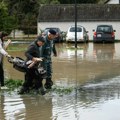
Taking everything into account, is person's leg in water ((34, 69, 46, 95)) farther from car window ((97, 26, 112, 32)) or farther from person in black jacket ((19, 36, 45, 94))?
car window ((97, 26, 112, 32))

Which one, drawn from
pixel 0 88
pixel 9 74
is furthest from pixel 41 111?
pixel 9 74

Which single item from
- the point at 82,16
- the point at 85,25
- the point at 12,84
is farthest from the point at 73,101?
the point at 82,16

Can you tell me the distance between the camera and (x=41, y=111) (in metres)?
10.5

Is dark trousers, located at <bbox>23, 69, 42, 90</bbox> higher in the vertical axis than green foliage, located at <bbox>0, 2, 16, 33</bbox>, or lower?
lower

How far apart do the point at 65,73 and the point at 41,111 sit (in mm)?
7226

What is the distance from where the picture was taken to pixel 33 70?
12250 millimetres

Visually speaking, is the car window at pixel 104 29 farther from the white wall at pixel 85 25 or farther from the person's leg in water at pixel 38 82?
the person's leg in water at pixel 38 82

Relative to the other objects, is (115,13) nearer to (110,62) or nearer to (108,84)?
(110,62)

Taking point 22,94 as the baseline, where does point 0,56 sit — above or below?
above

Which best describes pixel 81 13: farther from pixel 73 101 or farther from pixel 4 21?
pixel 73 101

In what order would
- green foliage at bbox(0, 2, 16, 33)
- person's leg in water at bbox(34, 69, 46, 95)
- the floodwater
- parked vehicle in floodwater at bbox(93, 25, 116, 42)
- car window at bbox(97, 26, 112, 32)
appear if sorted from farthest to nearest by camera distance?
car window at bbox(97, 26, 112, 32)
parked vehicle in floodwater at bbox(93, 25, 116, 42)
green foliage at bbox(0, 2, 16, 33)
person's leg in water at bbox(34, 69, 46, 95)
the floodwater

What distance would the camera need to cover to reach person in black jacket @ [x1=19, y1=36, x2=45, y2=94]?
1212 cm

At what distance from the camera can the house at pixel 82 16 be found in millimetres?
53594

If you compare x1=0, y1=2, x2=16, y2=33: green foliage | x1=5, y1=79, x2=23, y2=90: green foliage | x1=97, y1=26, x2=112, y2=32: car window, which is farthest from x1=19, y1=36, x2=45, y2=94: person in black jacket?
x1=97, y1=26, x2=112, y2=32: car window
